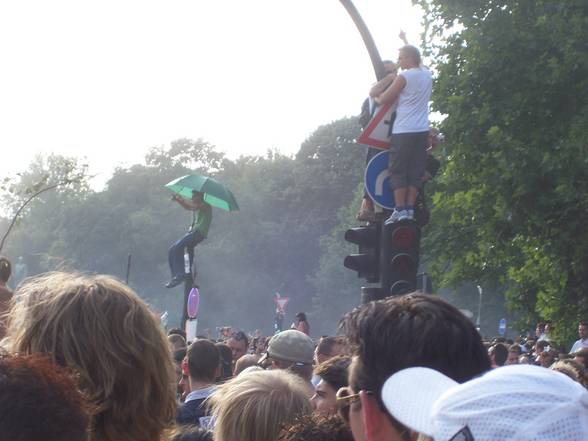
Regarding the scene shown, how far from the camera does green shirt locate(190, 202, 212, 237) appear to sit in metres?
17.0

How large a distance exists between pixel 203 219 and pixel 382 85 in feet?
27.5

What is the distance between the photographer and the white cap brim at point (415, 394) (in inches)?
70.5

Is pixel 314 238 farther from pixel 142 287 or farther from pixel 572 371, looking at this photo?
pixel 572 371

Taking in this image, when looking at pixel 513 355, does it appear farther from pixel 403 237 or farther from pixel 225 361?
pixel 225 361

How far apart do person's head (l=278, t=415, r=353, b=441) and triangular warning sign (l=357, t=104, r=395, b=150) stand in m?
6.12

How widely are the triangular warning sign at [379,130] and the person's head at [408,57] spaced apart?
1.28 ft

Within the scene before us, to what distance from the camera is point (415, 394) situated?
1834 millimetres

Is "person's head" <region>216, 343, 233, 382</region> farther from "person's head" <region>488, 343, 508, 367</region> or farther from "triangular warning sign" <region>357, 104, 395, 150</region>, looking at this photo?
"person's head" <region>488, 343, 508, 367</region>

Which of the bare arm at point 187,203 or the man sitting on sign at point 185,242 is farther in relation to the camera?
the bare arm at point 187,203

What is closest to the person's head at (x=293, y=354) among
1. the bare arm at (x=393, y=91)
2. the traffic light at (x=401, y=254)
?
the traffic light at (x=401, y=254)

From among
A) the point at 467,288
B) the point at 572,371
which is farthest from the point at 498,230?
the point at 467,288

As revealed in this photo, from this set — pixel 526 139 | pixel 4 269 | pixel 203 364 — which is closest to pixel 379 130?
pixel 203 364

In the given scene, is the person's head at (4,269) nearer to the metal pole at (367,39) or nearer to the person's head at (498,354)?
the metal pole at (367,39)

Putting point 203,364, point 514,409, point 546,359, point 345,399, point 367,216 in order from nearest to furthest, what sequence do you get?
1. point 514,409
2. point 345,399
3. point 203,364
4. point 367,216
5. point 546,359
